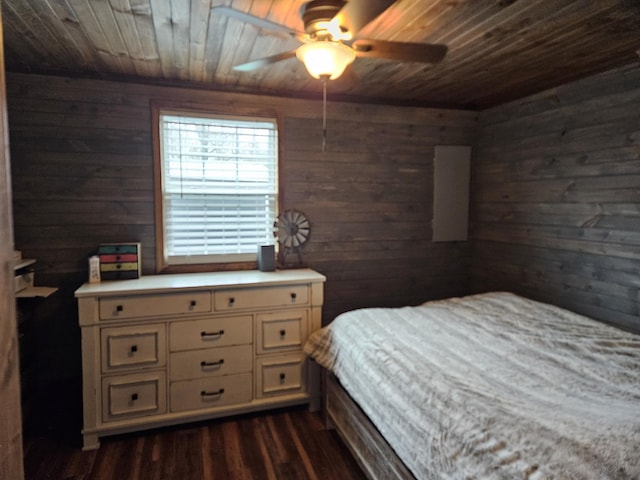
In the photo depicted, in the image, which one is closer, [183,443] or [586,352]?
[586,352]

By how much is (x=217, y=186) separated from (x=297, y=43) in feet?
4.20

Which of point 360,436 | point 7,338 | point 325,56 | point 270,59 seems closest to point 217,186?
point 270,59

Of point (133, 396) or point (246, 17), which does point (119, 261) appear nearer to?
point (133, 396)

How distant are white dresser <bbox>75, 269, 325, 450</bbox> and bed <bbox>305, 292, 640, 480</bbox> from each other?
0.30 metres

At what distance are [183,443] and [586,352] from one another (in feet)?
7.51

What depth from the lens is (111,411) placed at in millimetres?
2486

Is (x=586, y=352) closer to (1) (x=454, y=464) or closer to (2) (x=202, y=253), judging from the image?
(1) (x=454, y=464)

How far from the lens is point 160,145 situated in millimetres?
2928

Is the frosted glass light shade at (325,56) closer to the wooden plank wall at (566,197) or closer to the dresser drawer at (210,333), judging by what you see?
the dresser drawer at (210,333)

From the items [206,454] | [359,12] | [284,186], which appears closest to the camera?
[359,12]

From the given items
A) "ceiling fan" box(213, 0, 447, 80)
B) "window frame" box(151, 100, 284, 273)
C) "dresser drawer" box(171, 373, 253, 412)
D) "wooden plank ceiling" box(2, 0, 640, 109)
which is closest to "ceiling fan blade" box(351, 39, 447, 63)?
"ceiling fan" box(213, 0, 447, 80)

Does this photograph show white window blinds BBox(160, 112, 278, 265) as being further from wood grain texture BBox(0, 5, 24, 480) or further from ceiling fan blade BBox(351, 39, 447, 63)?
wood grain texture BBox(0, 5, 24, 480)

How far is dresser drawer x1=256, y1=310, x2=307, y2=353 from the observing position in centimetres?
277

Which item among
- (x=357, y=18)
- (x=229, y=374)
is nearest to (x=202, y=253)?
(x=229, y=374)
